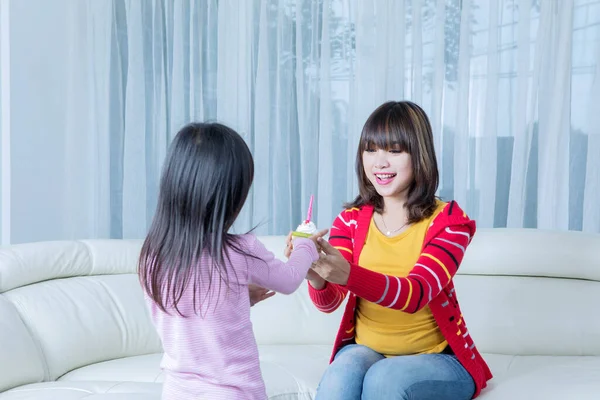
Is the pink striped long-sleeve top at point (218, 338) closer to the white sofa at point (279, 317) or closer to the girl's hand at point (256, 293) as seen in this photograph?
the girl's hand at point (256, 293)

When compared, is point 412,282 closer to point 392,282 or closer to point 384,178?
point 392,282

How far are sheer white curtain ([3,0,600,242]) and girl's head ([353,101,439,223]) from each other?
1079mm

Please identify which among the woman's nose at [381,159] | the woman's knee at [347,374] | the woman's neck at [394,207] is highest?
the woman's nose at [381,159]

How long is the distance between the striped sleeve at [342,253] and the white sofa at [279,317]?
11.7 inches

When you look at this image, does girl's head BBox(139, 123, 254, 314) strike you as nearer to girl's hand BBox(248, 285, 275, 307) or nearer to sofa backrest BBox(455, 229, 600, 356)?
girl's hand BBox(248, 285, 275, 307)

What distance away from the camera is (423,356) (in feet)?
5.22

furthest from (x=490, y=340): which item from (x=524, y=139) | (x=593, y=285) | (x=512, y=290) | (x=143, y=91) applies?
(x=143, y=91)

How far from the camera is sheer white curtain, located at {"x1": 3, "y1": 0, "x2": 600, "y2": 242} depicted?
2840 millimetres

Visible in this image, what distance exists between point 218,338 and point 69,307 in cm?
103

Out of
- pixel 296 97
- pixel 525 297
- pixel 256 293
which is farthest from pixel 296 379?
pixel 296 97

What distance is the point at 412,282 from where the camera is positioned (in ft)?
5.07

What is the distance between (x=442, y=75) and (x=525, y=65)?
1.03 ft

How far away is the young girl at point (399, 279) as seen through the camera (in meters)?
1.53

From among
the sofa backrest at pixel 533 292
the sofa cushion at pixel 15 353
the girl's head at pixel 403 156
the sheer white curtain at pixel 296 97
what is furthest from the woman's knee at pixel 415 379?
the sheer white curtain at pixel 296 97
